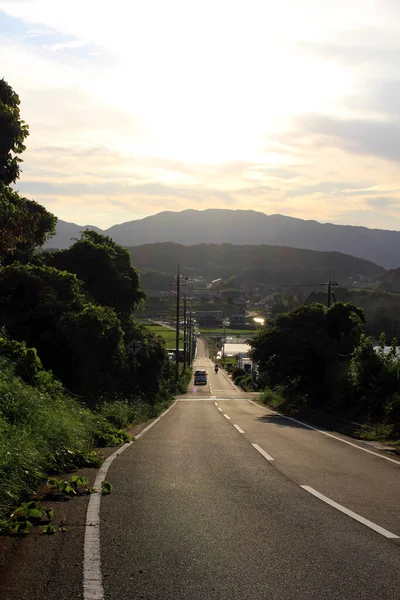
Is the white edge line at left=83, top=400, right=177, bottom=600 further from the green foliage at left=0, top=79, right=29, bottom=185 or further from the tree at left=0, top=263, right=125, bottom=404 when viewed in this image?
the tree at left=0, top=263, right=125, bottom=404

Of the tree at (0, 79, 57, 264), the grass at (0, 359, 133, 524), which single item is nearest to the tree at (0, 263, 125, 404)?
the grass at (0, 359, 133, 524)

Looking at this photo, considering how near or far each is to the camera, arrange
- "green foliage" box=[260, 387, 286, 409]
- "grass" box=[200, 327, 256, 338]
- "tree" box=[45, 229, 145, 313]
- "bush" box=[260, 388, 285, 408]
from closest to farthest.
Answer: "tree" box=[45, 229, 145, 313]
"green foliage" box=[260, 387, 286, 409]
"bush" box=[260, 388, 285, 408]
"grass" box=[200, 327, 256, 338]

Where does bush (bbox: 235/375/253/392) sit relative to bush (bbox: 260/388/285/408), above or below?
below

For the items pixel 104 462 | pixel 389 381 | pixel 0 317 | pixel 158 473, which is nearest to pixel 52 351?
pixel 0 317

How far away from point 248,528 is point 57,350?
14.5 m

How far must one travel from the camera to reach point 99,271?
32375mm

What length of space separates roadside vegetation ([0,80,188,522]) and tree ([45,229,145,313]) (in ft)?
0.18

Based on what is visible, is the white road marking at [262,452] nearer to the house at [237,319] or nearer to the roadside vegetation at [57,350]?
the roadside vegetation at [57,350]

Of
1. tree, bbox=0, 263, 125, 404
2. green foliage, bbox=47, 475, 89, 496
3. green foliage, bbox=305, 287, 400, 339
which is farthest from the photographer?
green foliage, bbox=305, 287, 400, 339

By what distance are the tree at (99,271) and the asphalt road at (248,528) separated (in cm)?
2027

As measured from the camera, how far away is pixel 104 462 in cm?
1144

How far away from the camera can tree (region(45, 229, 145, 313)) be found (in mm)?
31609

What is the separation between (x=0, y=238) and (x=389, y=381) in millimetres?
16072

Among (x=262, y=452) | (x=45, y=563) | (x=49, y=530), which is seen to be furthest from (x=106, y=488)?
(x=262, y=452)
